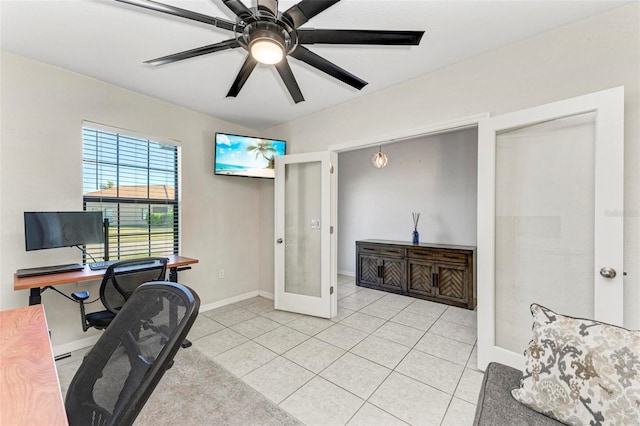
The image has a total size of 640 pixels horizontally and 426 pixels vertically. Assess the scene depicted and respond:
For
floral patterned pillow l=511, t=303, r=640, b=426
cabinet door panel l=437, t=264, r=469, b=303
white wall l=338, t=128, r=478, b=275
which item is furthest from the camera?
white wall l=338, t=128, r=478, b=275

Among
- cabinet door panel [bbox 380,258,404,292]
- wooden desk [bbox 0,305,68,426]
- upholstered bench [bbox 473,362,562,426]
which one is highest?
wooden desk [bbox 0,305,68,426]

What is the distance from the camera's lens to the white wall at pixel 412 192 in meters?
4.12

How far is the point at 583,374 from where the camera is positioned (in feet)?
3.22

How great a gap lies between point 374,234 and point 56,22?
4750 mm

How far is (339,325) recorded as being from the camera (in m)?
3.03

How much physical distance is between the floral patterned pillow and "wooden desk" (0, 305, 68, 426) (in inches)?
63.7

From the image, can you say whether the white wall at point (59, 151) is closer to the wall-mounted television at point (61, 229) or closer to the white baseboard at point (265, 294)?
the wall-mounted television at point (61, 229)

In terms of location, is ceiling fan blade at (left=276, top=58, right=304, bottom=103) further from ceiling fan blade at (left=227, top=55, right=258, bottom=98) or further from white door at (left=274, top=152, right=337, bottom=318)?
white door at (left=274, top=152, right=337, bottom=318)

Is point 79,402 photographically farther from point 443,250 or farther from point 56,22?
point 443,250

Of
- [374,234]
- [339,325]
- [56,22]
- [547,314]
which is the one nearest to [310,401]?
[339,325]

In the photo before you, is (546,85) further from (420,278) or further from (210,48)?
(420,278)

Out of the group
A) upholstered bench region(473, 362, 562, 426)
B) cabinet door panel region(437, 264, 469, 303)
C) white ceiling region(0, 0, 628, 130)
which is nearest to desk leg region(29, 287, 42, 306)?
white ceiling region(0, 0, 628, 130)

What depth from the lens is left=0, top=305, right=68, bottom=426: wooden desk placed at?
70 cm

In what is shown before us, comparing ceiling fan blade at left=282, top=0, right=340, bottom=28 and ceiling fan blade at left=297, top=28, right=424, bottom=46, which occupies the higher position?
ceiling fan blade at left=282, top=0, right=340, bottom=28
